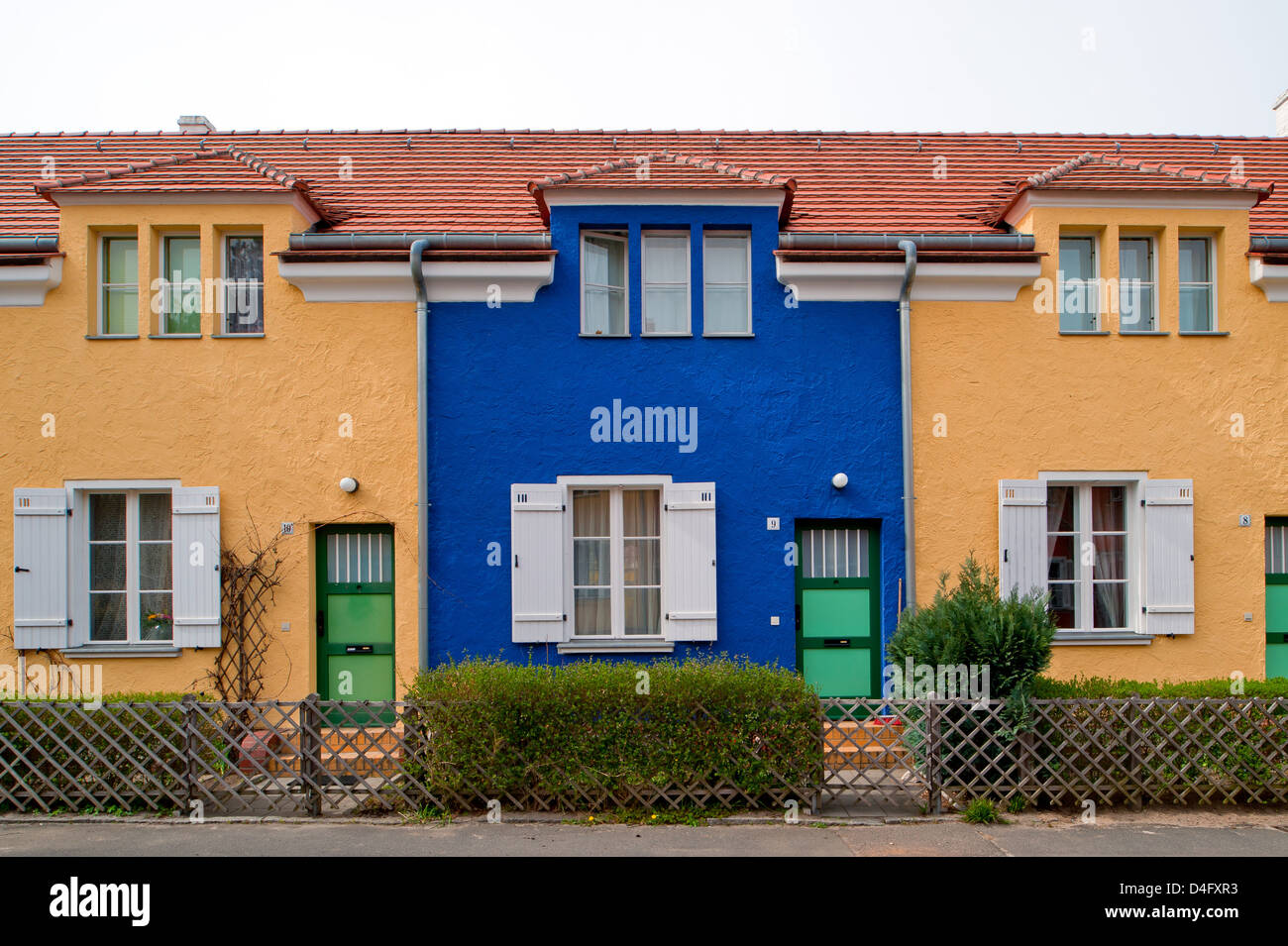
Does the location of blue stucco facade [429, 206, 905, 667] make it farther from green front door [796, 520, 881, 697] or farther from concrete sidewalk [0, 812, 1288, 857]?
concrete sidewalk [0, 812, 1288, 857]

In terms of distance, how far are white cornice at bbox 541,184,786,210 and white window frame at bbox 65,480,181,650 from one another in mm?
5185

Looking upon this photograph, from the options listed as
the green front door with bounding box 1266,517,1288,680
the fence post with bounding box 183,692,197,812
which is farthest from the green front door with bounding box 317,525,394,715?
the green front door with bounding box 1266,517,1288,680

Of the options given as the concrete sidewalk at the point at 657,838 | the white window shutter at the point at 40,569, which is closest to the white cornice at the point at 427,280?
the white window shutter at the point at 40,569

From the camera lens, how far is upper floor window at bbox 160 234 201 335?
992 cm

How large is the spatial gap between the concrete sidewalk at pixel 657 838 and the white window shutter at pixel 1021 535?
290 centimetres

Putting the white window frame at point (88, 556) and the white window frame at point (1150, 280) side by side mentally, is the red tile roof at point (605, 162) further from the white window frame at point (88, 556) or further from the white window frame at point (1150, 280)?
the white window frame at point (88, 556)

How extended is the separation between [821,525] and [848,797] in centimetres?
303

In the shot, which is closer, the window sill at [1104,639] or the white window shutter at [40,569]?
the white window shutter at [40,569]

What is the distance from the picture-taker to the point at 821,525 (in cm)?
1002

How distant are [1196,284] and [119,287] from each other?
1205cm

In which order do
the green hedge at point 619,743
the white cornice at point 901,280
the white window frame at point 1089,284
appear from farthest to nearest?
1. the white window frame at point 1089,284
2. the white cornice at point 901,280
3. the green hedge at point 619,743

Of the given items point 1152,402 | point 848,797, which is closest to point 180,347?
point 848,797

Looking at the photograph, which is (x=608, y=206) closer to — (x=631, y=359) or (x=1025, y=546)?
(x=631, y=359)

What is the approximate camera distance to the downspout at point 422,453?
956 centimetres
